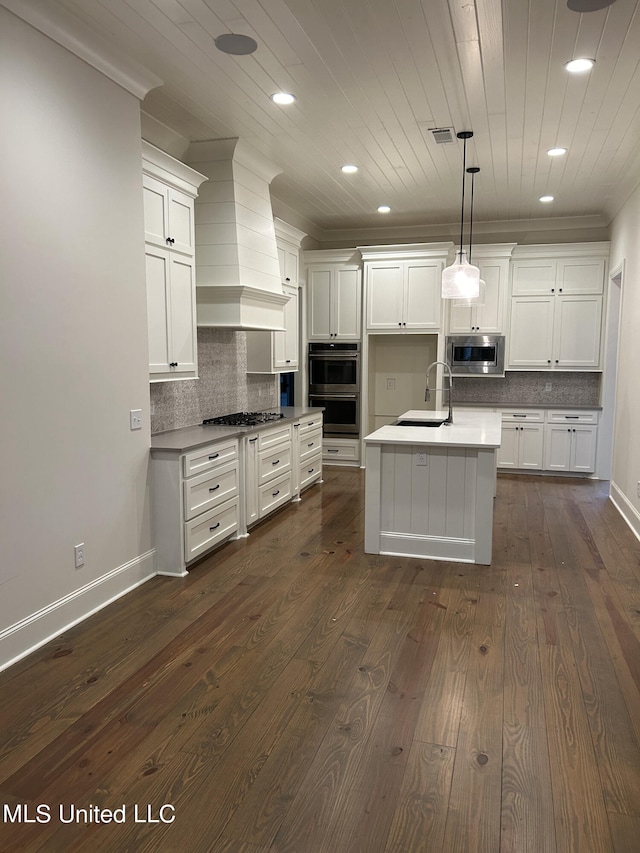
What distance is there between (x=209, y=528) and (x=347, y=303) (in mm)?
4020

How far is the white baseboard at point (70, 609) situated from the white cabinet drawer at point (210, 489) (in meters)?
0.38

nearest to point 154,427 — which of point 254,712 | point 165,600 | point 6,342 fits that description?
point 165,600

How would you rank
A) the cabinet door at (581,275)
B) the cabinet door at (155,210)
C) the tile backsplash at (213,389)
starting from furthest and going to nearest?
the cabinet door at (581,275) < the tile backsplash at (213,389) < the cabinet door at (155,210)

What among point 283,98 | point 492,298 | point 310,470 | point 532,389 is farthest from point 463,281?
point 532,389

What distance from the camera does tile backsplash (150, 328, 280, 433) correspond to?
451cm

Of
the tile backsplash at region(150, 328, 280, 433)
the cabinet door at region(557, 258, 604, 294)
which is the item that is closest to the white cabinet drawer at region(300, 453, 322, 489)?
the tile backsplash at region(150, 328, 280, 433)

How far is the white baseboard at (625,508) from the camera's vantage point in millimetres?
4773

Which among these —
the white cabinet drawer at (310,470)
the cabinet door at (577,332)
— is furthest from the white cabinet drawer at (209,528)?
the cabinet door at (577,332)

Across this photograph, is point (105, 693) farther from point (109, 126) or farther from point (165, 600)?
point (109, 126)

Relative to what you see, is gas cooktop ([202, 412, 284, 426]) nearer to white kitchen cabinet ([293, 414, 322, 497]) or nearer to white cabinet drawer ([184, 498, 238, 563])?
white kitchen cabinet ([293, 414, 322, 497])

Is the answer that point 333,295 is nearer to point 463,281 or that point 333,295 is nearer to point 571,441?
point 463,281

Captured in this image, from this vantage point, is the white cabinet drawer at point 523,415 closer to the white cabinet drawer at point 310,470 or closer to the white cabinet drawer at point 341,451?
the white cabinet drawer at point 341,451

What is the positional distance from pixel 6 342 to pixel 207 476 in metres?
1.68

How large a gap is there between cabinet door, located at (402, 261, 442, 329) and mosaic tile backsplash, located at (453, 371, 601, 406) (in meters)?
1.07
